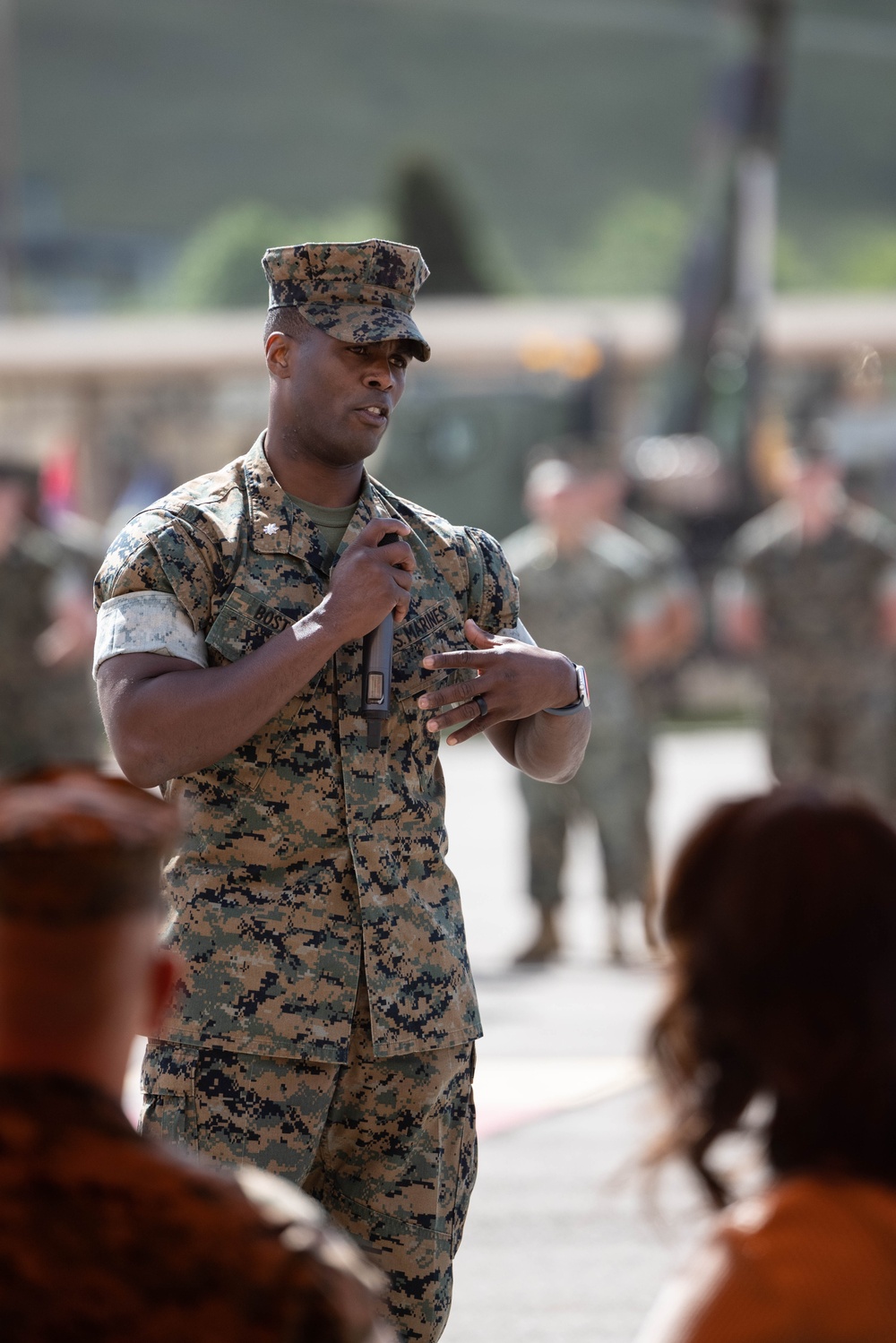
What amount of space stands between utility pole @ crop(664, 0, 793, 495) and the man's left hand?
62.7ft

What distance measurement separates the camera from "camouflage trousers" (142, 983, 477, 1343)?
10.0 ft

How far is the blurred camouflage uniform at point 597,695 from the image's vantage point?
9508 millimetres

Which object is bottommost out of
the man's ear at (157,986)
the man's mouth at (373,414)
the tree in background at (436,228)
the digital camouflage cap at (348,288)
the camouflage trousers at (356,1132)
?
the camouflage trousers at (356,1132)

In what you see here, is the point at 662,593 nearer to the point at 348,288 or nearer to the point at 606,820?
the point at 606,820

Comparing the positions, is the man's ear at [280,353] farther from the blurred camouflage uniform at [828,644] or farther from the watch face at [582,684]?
the blurred camouflage uniform at [828,644]

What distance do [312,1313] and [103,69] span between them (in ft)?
276

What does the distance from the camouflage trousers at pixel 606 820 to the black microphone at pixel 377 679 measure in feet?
20.8

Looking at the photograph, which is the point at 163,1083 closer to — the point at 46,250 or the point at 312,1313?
the point at 312,1313

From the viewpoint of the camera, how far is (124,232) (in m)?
72.8

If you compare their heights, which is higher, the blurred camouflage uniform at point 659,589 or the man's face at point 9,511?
the man's face at point 9,511

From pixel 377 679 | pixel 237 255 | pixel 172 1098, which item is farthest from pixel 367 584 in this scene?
pixel 237 255

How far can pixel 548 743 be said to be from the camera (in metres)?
3.26

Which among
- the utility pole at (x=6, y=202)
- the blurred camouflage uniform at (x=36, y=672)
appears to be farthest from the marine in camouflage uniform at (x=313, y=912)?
the utility pole at (x=6, y=202)

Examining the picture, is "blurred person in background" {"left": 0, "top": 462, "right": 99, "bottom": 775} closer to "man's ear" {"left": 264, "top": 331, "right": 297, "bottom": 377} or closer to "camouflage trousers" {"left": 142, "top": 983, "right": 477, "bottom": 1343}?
"man's ear" {"left": 264, "top": 331, "right": 297, "bottom": 377}
